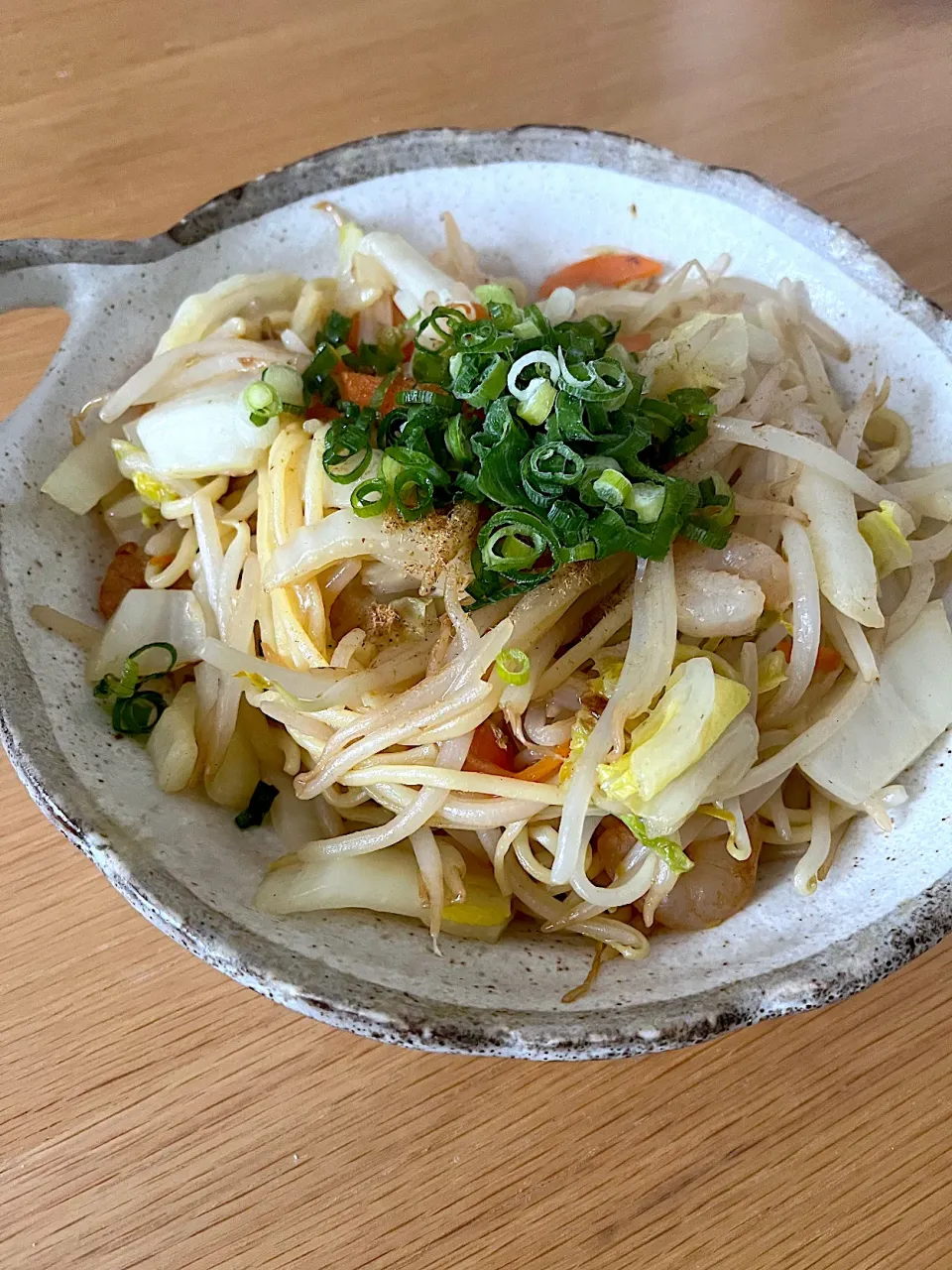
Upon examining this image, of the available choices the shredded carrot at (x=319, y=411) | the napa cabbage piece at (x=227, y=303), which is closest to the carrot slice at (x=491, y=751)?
the shredded carrot at (x=319, y=411)

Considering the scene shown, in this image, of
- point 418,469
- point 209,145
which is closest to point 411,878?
point 418,469

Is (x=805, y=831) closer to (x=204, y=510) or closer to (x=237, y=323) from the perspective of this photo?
(x=204, y=510)

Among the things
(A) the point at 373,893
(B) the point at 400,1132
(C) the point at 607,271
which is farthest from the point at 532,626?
(C) the point at 607,271

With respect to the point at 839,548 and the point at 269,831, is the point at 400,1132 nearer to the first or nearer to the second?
the point at 269,831

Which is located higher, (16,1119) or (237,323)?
(237,323)

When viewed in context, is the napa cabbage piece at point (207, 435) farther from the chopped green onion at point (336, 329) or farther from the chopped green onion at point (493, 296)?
the chopped green onion at point (493, 296)

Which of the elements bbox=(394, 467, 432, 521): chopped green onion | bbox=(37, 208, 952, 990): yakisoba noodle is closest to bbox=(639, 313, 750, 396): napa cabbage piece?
bbox=(37, 208, 952, 990): yakisoba noodle
